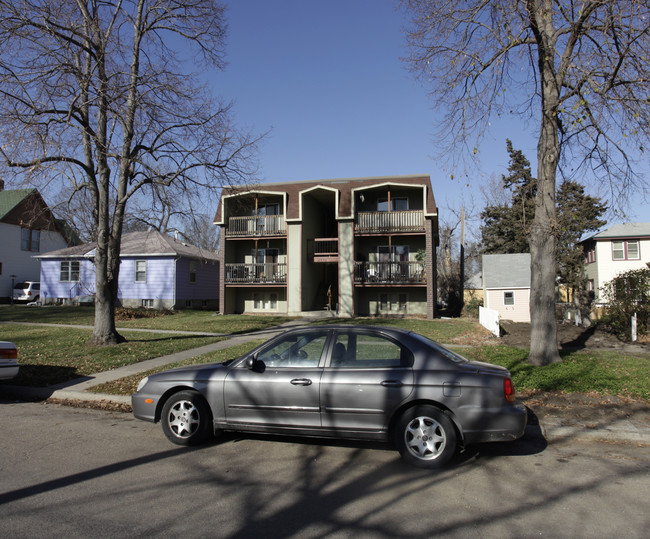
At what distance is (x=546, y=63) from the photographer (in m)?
9.71

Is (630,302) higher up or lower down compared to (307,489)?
higher up

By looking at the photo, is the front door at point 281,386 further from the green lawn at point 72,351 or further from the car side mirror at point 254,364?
the green lawn at point 72,351

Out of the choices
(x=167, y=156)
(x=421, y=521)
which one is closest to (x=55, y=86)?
(x=167, y=156)

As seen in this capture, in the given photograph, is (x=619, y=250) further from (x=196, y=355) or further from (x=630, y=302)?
(x=196, y=355)

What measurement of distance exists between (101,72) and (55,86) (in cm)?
133

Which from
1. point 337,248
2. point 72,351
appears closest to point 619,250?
point 337,248

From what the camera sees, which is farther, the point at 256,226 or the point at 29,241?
the point at 29,241

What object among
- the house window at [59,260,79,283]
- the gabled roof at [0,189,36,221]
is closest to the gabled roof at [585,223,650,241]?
the house window at [59,260,79,283]

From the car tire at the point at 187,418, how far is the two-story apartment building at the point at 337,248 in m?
19.4

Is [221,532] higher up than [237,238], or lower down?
lower down

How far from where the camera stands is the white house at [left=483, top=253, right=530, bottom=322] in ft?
93.5

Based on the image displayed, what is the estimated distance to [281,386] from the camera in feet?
17.0

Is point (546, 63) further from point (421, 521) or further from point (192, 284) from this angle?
point (192, 284)

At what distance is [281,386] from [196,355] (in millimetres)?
7103
